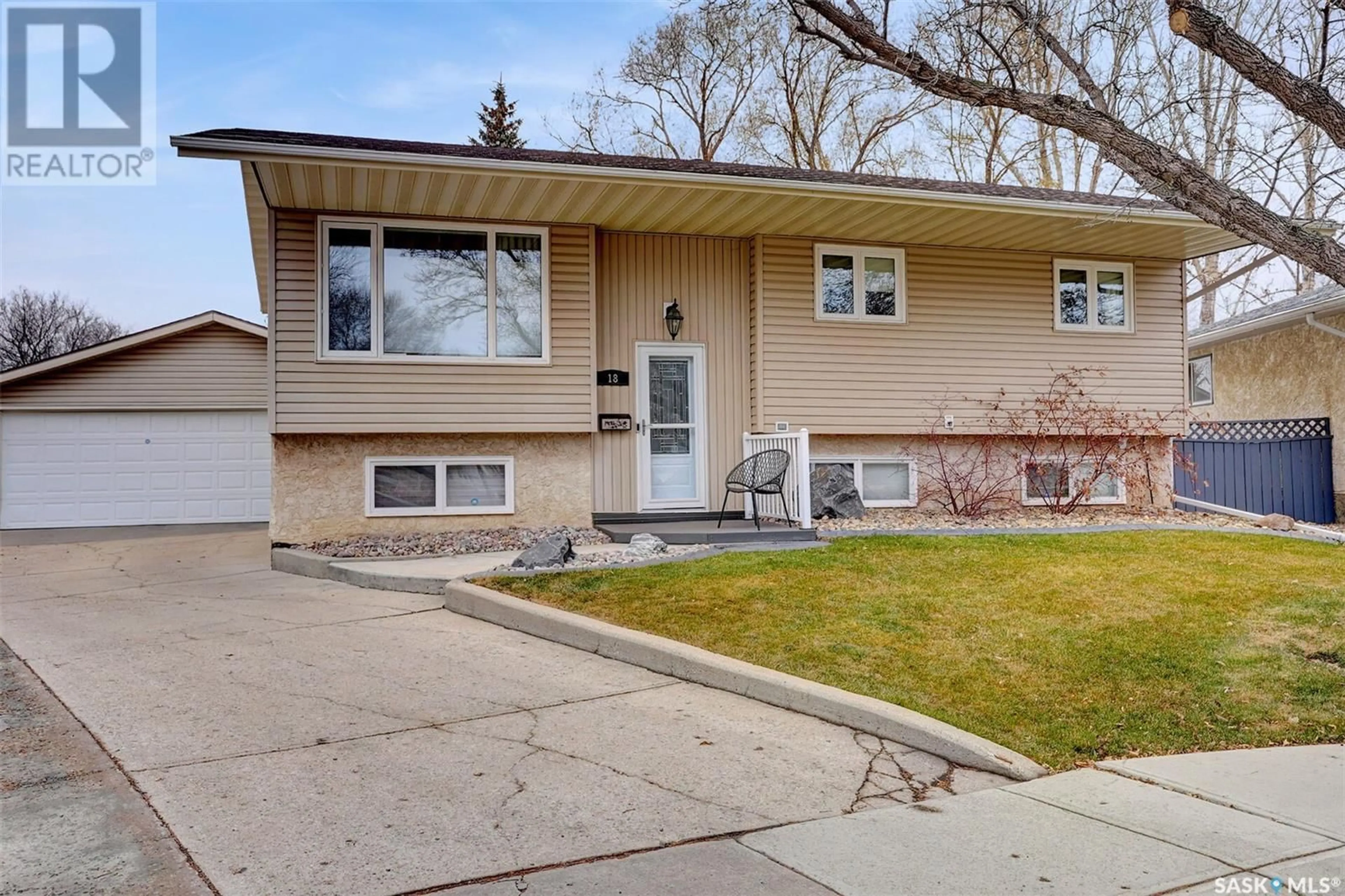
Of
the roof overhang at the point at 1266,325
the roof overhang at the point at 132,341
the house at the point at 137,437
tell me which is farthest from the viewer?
the house at the point at 137,437

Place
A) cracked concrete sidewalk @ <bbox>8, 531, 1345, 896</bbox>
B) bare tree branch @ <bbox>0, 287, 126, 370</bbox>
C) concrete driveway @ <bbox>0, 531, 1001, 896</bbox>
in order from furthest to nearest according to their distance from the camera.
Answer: bare tree branch @ <bbox>0, 287, 126, 370</bbox>
concrete driveway @ <bbox>0, 531, 1001, 896</bbox>
cracked concrete sidewalk @ <bbox>8, 531, 1345, 896</bbox>

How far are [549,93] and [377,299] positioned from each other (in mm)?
14422

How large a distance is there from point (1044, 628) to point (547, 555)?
150 inches

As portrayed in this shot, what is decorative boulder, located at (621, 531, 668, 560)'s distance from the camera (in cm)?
812

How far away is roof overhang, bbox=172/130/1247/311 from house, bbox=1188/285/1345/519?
128 inches

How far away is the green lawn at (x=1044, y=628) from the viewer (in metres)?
4.21

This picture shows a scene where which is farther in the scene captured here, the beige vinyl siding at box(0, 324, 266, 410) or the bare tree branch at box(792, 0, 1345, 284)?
the beige vinyl siding at box(0, 324, 266, 410)

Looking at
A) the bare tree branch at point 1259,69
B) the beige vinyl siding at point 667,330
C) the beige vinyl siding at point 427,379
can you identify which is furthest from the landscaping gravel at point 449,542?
the bare tree branch at point 1259,69

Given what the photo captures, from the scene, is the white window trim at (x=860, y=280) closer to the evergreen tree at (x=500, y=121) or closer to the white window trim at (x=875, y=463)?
the white window trim at (x=875, y=463)

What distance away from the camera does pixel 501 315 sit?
32.5ft

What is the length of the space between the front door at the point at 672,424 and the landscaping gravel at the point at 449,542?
3.66ft

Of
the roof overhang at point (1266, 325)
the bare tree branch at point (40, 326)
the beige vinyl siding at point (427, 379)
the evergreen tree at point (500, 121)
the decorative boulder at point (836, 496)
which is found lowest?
the decorative boulder at point (836, 496)

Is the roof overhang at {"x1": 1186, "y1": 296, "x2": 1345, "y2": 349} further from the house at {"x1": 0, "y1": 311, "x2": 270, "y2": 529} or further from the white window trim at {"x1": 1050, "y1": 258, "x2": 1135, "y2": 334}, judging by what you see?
the house at {"x1": 0, "y1": 311, "x2": 270, "y2": 529}

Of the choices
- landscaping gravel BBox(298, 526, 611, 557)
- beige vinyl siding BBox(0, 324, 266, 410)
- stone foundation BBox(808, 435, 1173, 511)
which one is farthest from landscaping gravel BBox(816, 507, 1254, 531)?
beige vinyl siding BBox(0, 324, 266, 410)
